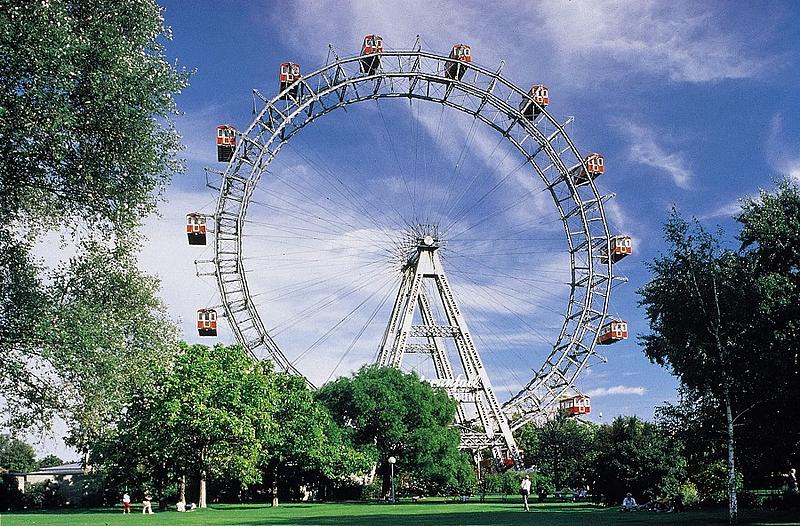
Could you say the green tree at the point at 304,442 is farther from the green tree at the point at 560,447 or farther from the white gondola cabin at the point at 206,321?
the green tree at the point at 560,447

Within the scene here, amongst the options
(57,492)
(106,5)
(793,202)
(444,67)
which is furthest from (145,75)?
(57,492)

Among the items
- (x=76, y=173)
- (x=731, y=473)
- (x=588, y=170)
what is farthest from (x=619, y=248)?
(x=76, y=173)

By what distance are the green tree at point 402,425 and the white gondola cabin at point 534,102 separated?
23168 millimetres

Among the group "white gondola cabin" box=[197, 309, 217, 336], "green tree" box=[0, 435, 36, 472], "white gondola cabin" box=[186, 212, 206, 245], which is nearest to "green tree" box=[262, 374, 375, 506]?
"white gondola cabin" box=[197, 309, 217, 336]

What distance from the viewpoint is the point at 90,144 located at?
56.4ft

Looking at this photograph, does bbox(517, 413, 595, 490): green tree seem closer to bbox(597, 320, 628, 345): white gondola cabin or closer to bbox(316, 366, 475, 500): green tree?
bbox(597, 320, 628, 345): white gondola cabin

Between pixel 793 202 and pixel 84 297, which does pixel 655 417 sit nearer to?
pixel 793 202

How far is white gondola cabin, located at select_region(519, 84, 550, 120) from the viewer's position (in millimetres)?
59719

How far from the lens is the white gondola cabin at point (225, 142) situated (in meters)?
51.9

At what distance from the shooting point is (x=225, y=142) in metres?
51.9

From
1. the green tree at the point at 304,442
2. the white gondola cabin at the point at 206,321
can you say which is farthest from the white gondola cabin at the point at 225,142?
the green tree at the point at 304,442

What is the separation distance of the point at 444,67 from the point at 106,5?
42.5 metres

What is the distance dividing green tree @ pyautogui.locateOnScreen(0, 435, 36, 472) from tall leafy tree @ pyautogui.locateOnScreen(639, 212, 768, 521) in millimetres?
106511

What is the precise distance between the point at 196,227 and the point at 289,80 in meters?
12.3
